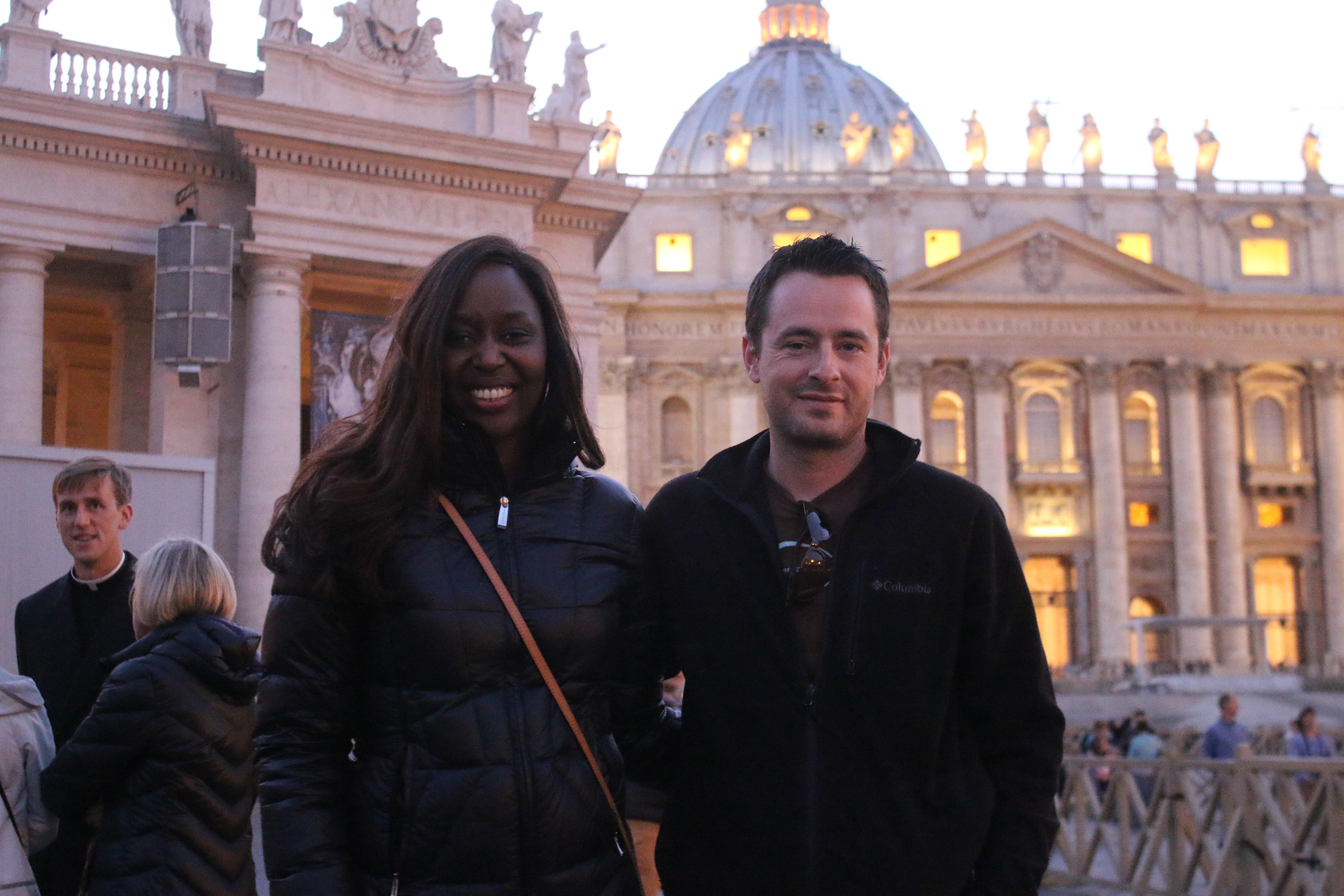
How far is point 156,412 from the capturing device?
16125 mm

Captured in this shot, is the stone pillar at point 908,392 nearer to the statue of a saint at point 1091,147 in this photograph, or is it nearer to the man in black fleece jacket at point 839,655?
the statue of a saint at point 1091,147

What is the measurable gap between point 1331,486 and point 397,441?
49.0 m

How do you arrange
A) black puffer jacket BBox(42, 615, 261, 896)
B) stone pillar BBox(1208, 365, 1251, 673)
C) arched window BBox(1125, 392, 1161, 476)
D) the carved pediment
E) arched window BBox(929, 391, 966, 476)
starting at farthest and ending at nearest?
arched window BBox(1125, 392, 1161, 476) → arched window BBox(929, 391, 966, 476) → the carved pediment → stone pillar BBox(1208, 365, 1251, 673) → black puffer jacket BBox(42, 615, 261, 896)

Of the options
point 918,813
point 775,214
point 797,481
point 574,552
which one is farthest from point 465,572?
point 775,214

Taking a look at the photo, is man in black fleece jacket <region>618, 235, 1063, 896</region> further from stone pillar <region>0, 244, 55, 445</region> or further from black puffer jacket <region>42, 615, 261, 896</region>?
stone pillar <region>0, 244, 55, 445</region>

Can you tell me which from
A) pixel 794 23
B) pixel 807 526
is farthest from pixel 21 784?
pixel 794 23

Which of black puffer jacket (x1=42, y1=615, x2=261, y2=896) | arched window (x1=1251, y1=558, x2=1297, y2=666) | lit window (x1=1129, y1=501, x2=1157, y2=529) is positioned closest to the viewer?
black puffer jacket (x1=42, y1=615, x2=261, y2=896)

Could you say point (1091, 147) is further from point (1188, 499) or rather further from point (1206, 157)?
point (1188, 499)

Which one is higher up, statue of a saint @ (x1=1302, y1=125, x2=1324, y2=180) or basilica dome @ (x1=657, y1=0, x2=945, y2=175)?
basilica dome @ (x1=657, y1=0, x2=945, y2=175)

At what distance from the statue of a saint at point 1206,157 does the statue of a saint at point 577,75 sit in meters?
34.6

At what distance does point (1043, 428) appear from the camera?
46.9m

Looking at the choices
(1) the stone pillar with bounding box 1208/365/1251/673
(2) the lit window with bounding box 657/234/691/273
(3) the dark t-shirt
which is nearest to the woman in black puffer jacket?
(3) the dark t-shirt

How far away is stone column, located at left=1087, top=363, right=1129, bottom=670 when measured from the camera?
146 ft

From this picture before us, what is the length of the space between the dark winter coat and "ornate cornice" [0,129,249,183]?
1490 centimetres
